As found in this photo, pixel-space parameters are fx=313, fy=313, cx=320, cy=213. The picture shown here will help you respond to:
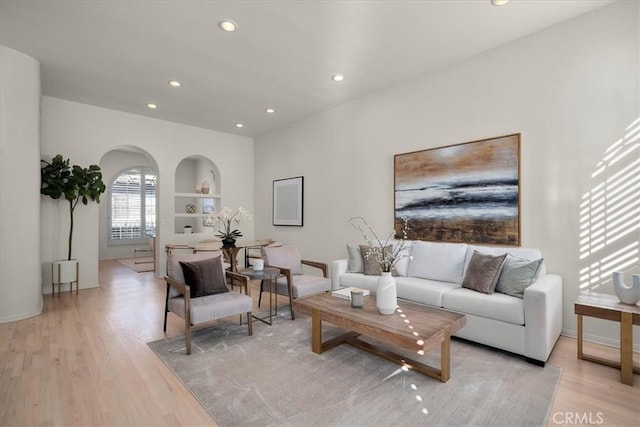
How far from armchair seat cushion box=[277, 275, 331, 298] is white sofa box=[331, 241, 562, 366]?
30cm

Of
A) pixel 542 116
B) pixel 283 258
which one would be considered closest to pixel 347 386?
pixel 283 258

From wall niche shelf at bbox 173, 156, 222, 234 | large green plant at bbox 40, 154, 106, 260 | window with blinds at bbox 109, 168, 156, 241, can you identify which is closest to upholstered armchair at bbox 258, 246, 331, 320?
large green plant at bbox 40, 154, 106, 260

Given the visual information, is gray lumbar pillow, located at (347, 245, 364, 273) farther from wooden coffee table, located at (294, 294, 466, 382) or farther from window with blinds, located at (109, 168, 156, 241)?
window with blinds, located at (109, 168, 156, 241)

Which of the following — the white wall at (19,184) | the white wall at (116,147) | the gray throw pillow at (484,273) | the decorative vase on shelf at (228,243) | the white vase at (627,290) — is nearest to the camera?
the white vase at (627,290)

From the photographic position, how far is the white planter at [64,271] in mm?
4766

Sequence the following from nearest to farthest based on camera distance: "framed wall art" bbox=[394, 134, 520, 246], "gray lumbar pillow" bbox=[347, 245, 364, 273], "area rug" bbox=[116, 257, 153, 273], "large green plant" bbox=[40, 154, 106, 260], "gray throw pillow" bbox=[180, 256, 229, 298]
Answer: "gray throw pillow" bbox=[180, 256, 229, 298]
"framed wall art" bbox=[394, 134, 520, 246]
"gray lumbar pillow" bbox=[347, 245, 364, 273]
"large green plant" bbox=[40, 154, 106, 260]
"area rug" bbox=[116, 257, 153, 273]

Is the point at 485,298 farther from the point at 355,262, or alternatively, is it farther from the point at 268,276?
the point at 268,276

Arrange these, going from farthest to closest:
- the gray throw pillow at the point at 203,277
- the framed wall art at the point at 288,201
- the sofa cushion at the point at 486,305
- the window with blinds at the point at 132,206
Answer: the window with blinds at the point at 132,206
the framed wall art at the point at 288,201
the gray throw pillow at the point at 203,277
the sofa cushion at the point at 486,305

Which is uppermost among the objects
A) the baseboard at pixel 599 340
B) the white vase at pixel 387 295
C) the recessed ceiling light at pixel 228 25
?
the recessed ceiling light at pixel 228 25

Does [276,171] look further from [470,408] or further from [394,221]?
[470,408]

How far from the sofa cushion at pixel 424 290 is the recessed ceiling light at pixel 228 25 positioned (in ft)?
10.5

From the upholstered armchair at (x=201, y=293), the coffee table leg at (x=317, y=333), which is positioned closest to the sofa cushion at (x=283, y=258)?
the upholstered armchair at (x=201, y=293)

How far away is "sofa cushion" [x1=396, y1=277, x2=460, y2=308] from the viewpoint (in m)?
3.18

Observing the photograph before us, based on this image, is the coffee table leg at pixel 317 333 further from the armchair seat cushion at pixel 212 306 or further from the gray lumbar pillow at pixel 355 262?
the gray lumbar pillow at pixel 355 262
